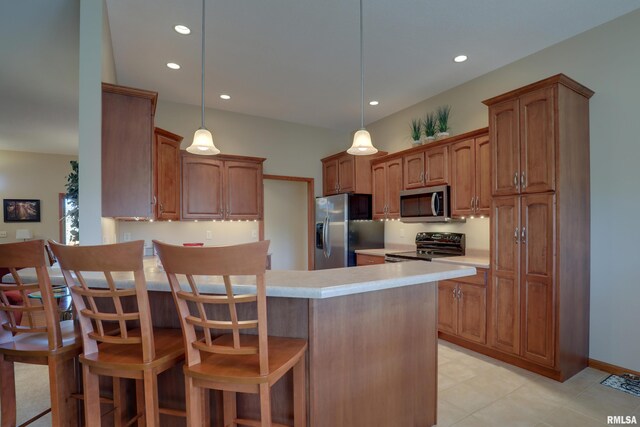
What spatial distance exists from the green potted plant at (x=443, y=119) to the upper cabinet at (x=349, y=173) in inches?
42.3

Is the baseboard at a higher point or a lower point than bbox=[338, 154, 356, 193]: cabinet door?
lower

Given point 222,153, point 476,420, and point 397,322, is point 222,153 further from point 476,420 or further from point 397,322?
point 476,420

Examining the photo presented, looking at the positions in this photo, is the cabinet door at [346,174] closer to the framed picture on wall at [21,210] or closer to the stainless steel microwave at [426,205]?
the stainless steel microwave at [426,205]

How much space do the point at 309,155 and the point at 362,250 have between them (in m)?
1.95

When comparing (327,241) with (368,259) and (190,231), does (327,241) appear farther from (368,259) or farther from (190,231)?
(190,231)

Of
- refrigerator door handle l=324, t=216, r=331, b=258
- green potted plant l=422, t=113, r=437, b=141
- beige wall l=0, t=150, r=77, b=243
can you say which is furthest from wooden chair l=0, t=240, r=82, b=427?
beige wall l=0, t=150, r=77, b=243

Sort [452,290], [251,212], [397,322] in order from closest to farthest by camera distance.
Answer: [397,322], [452,290], [251,212]

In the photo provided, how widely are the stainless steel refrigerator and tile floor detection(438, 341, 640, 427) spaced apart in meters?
2.18

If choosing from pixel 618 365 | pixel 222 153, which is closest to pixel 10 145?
pixel 222 153

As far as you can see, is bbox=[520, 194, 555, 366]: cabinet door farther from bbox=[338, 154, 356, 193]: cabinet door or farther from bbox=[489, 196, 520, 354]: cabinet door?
bbox=[338, 154, 356, 193]: cabinet door

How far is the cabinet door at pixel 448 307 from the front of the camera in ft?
11.2

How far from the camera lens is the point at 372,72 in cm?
368

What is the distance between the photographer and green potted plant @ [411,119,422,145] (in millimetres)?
4312

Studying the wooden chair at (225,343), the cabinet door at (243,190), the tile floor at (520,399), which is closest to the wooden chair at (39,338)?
the wooden chair at (225,343)
